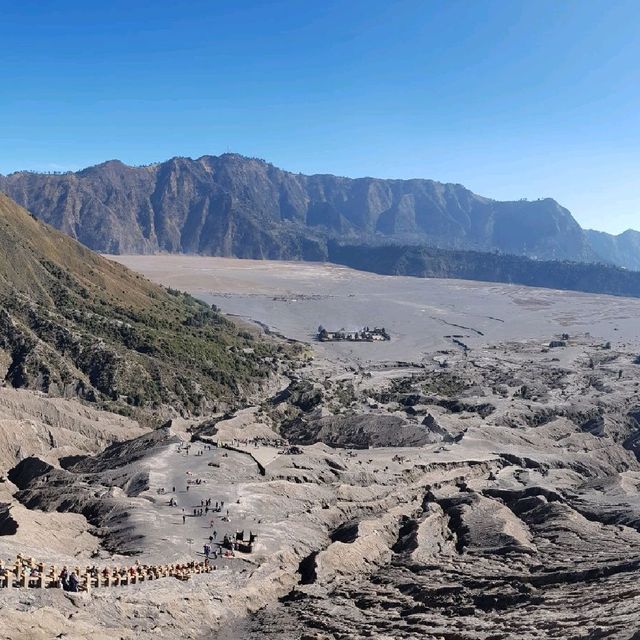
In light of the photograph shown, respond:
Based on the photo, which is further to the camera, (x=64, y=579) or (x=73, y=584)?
(x=64, y=579)

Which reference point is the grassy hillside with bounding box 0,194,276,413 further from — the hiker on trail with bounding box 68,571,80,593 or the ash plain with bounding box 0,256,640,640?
the hiker on trail with bounding box 68,571,80,593

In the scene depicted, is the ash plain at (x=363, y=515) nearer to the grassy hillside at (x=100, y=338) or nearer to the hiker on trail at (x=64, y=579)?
the hiker on trail at (x=64, y=579)

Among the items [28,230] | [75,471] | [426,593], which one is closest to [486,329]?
[28,230]

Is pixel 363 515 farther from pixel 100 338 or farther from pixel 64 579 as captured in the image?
pixel 100 338

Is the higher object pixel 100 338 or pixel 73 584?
pixel 100 338

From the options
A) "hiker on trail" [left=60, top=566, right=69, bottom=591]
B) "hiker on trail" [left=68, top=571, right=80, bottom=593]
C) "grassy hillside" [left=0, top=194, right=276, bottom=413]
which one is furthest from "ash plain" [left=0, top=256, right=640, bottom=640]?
"grassy hillside" [left=0, top=194, right=276, bottom=413]

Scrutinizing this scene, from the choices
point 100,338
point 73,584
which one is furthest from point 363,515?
point 100,338

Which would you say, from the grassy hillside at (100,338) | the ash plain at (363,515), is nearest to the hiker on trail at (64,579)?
the ash plain at (363,515)

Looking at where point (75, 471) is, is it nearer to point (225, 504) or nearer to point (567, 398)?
point (225, 504)

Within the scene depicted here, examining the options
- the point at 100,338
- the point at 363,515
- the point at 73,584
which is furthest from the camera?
the point at 100,338
